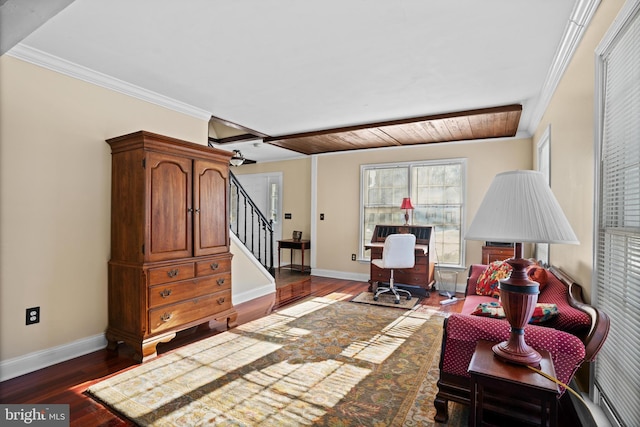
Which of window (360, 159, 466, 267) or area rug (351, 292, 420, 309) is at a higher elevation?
window (360, 159, 466, 267)

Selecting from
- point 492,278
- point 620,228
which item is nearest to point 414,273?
point 492,278

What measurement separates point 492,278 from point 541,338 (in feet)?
4.78

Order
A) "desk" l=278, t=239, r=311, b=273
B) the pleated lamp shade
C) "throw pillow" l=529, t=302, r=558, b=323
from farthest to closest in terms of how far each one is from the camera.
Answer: "desk" l=278, t=239, r=311, b=273 → "throw pillow" l=529, t=302, r=558, b=323 → the pleated lamp shade

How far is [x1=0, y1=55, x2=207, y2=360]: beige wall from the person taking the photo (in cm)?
244

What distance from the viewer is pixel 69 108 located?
2.76 metres

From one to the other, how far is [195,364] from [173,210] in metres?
1.31

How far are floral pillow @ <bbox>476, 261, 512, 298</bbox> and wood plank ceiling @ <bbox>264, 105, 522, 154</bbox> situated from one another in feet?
5.84

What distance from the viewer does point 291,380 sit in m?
2.38

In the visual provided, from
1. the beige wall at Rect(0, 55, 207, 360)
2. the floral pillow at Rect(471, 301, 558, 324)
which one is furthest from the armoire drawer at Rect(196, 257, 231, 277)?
the floral pillow at Rect(471, 301, 558, 324)

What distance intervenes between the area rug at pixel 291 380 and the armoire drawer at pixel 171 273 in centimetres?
63

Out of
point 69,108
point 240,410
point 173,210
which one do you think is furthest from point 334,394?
point 69,108

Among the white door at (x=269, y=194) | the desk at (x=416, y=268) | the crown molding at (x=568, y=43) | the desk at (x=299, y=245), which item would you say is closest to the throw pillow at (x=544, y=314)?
the crown molding at (x=568, y=43)

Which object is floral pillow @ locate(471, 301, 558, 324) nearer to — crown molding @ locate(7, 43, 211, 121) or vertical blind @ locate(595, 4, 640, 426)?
vertical blind @ locate(595, 4, 640, 426)

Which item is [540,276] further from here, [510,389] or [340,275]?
[340,275]
